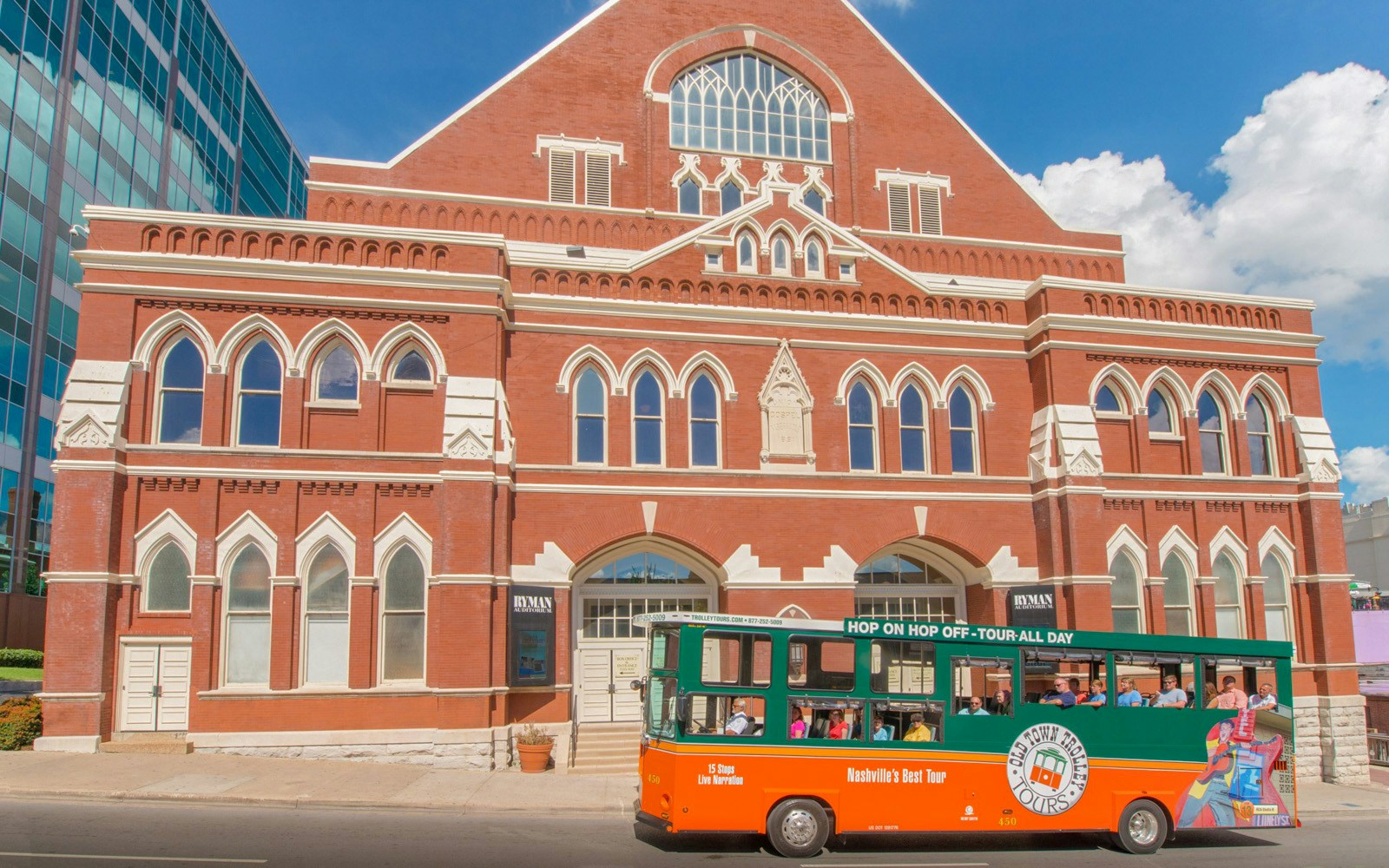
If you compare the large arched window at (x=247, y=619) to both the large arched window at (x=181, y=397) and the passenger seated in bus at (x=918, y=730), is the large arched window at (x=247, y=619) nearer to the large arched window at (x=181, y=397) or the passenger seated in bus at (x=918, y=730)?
the large arched window at (x=181, y=397)

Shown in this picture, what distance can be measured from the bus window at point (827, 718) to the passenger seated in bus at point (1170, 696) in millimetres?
4271

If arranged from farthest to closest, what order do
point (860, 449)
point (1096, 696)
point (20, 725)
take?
point (860, 449) < point (20, 725) < point (1096, 696)

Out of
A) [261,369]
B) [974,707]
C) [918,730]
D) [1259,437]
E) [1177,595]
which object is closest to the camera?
[918,730]

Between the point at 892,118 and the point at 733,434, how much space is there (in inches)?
485

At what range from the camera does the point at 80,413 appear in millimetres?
17891

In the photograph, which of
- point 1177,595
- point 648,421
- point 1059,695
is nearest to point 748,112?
point 648,421

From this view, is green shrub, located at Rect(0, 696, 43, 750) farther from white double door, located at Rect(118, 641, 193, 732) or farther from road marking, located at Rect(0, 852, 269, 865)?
road marking, located at Rect(0, 852, 269, 865)

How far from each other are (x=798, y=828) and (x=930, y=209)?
20149 mm

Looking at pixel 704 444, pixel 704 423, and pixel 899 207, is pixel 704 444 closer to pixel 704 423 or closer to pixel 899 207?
pixel 704 423

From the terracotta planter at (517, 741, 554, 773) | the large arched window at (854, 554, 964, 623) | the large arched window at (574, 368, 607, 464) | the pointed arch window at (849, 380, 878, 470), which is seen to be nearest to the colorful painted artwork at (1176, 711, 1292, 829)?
the large arched window at (854, 554, 964, 623)

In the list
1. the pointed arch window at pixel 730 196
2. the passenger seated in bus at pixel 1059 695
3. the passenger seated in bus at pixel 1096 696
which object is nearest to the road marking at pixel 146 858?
the passenger seated in bus at pixel 1059 695

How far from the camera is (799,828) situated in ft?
40.6

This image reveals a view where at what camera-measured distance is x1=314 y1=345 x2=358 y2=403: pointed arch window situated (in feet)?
64.2

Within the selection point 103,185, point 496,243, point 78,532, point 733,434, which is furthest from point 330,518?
point 103,185
